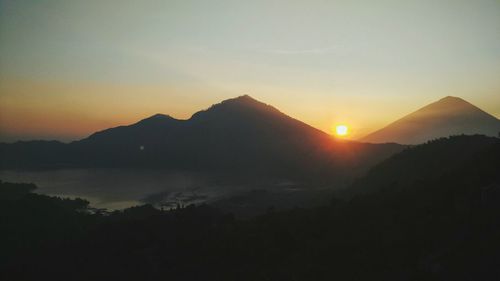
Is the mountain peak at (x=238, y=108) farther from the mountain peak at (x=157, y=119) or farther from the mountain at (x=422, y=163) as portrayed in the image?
the mountain at (x=422, y=163)

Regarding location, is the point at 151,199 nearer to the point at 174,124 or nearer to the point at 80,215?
the point at 80,215

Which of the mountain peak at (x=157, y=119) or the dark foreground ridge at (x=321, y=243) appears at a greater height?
the mountain peak at (x=157, y=119)

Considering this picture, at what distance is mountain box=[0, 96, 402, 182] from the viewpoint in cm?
11950

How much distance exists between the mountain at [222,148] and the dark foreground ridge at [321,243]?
7182 centimetres

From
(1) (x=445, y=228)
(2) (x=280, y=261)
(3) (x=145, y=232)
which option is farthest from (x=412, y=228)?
(3) (x=145, y=232)

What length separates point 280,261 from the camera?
925 inches

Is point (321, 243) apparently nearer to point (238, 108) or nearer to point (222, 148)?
point (222, 148)

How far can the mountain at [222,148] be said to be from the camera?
392 ft

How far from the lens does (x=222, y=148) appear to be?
15038cm

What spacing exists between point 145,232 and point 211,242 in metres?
11.5

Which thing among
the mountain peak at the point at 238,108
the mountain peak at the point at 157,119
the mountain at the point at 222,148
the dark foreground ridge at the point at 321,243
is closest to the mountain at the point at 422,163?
the dark foreground ridge at the point at 321,243

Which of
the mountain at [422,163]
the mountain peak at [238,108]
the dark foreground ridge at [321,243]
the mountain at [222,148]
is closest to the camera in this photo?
the dark foreground ridge at [321,243]

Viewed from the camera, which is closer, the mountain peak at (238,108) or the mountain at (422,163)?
the mountain at (422,163)

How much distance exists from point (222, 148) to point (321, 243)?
419 feet
